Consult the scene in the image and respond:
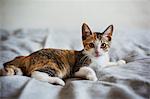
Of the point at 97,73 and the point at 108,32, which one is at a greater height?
the point at 108,32

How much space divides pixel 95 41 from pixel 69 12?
0.35 m

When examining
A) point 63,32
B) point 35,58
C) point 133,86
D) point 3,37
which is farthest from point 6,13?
point 133,86

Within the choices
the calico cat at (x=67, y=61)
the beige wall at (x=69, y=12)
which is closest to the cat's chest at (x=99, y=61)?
the calico cat at (x=67, y=61)

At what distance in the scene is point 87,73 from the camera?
0.63 meters

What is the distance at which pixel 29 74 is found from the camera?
62cm

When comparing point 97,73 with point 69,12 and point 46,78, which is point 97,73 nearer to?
point 46,78

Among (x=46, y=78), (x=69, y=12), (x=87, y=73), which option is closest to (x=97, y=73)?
(x=87, y=73)

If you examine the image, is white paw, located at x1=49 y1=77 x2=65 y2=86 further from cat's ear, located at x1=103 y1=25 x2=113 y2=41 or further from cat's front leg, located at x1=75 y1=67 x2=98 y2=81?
cat's ear, located at x1=103 y1=25 x2=113 y2=41

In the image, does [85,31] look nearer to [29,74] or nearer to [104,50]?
[104,50]

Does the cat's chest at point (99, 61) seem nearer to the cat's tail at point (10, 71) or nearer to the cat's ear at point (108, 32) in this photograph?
the cat's ear at point (108, 32)

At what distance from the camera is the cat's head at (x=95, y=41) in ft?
2.18

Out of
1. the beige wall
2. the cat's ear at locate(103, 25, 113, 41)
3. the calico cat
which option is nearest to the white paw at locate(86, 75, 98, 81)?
the calico cat

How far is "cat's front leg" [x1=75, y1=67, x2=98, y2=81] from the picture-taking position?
2.00 feet

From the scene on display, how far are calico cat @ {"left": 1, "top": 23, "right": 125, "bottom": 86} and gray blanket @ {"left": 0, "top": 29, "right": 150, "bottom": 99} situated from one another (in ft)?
0.09
